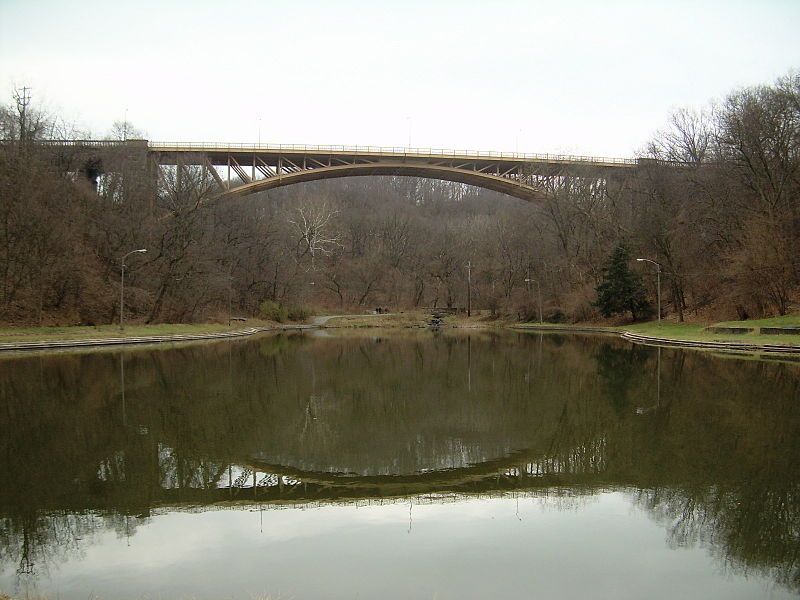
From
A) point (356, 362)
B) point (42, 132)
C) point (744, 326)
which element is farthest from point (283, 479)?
point (42, 132)

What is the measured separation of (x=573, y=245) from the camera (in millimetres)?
59250

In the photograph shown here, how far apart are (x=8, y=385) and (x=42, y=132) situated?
106 feet

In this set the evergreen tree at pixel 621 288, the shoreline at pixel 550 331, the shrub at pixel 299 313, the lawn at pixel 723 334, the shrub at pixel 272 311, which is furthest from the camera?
the shrub at pixel 299 313

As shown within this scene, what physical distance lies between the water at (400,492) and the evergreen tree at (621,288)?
3177 centimetres

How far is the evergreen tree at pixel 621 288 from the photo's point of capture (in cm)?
4991

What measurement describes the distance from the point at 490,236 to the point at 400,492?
214 ft

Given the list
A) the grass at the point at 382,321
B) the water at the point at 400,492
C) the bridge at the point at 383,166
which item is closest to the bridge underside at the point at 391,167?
the bridge at the point at 383,166

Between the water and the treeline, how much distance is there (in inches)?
917

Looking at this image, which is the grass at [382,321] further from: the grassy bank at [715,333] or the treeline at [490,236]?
the grassy bank at [715,333]

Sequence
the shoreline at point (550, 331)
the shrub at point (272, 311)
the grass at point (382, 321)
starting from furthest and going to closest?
the grass at point (382, 321), the shrub at point (272, 311), the shoreline at point (550, 331)

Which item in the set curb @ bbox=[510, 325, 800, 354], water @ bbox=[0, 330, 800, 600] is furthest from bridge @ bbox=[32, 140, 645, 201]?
water @ bbox=[0, 330, 800, 600]

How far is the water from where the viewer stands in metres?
6.36

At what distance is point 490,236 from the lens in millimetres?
73188

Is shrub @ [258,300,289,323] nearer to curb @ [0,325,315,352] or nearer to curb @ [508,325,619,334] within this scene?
curb @ [0,325,315,352]
